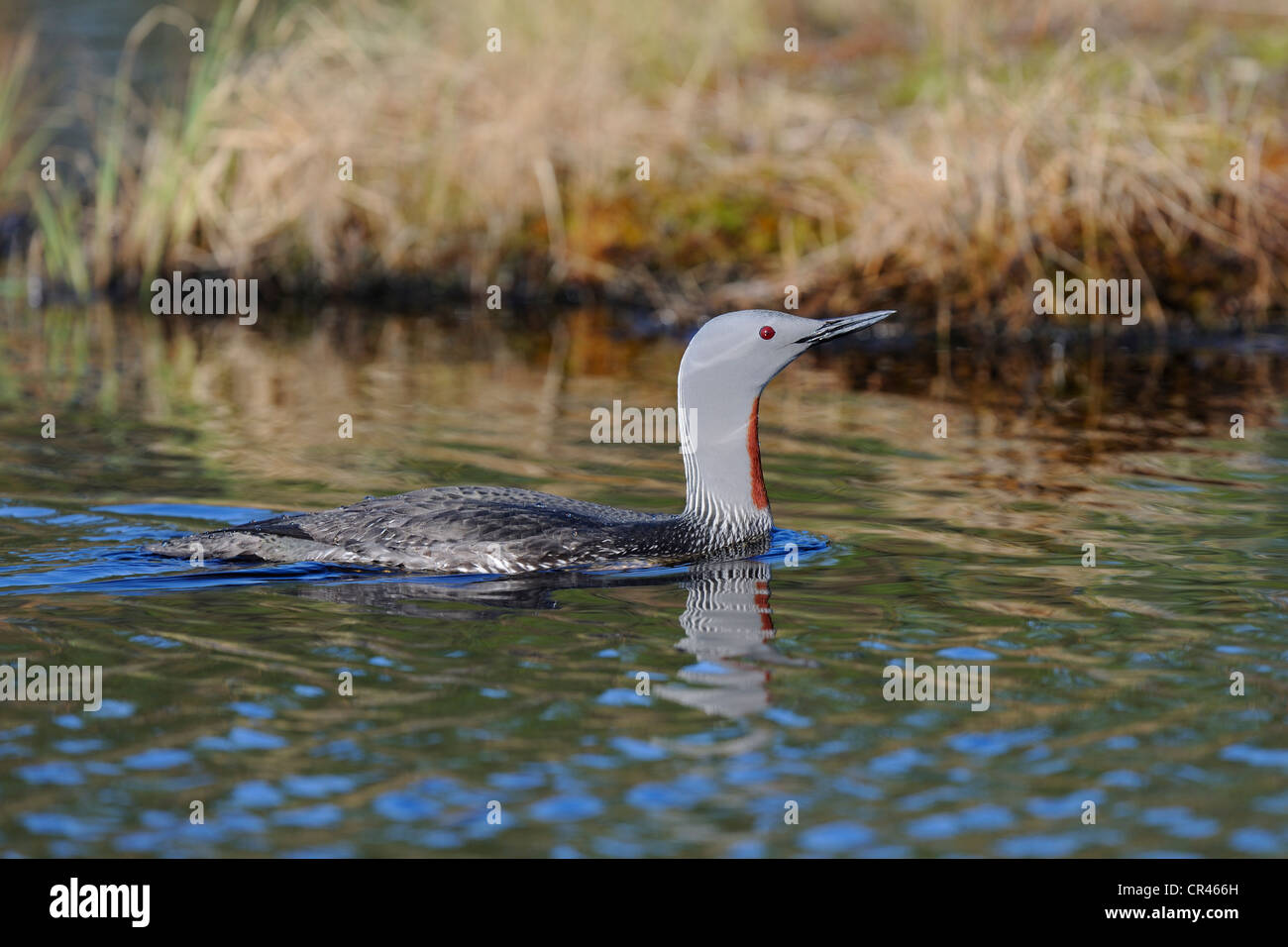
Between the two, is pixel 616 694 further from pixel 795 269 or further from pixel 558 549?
pixel 795 269

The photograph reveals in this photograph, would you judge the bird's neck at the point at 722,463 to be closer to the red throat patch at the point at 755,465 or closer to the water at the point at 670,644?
the red throat patch at the point at 755,465

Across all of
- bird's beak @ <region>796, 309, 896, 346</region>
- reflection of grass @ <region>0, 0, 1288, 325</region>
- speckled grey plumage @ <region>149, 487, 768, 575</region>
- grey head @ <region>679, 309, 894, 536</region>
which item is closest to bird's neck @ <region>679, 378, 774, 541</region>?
grey head @ <region>679, 309, 894, 536</region>

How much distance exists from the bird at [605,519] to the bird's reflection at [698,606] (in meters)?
0.13

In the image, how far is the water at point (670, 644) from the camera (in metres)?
5.04

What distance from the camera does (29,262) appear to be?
15883 mm

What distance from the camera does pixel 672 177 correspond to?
15.8 m

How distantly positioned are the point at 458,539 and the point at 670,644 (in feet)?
4.26

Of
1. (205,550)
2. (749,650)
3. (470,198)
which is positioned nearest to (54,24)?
(470,198)

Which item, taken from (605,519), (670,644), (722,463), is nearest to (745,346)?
A: (722,463)

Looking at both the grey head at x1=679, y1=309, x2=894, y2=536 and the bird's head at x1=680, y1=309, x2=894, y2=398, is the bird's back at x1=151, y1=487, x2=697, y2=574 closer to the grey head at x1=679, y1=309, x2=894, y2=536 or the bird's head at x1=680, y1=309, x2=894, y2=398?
the grey head at x1=679, y1=309, x2=894, y2=536

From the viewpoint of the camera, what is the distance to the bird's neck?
7785 mm

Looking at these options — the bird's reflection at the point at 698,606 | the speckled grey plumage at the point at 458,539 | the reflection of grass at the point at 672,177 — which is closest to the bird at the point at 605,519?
the speckled grey plumage at the point at 458,539

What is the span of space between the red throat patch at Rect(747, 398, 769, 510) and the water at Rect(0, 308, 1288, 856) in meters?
0.23
